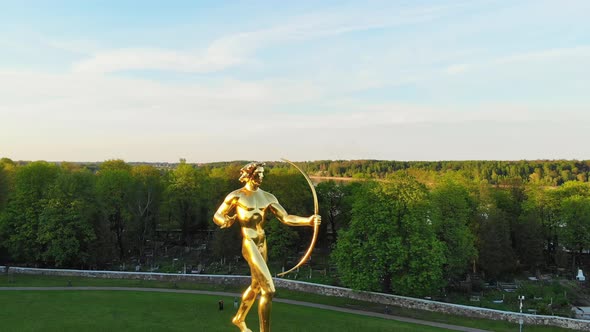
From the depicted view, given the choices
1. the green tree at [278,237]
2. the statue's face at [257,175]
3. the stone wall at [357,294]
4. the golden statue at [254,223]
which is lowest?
the stone wall at [357,294]

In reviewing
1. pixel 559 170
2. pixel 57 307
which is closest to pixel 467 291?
pixel 57 307

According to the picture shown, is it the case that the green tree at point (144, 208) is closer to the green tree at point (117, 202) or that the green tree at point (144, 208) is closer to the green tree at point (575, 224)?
the green tree at point (117, 202)

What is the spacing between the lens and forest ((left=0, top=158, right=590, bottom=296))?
119 ft

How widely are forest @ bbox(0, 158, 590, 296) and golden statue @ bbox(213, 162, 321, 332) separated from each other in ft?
76.0

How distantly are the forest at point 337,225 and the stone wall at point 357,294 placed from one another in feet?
3.77

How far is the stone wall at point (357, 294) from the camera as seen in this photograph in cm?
Answer: 3156

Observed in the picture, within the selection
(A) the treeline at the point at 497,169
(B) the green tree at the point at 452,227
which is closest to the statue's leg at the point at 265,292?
(B) the green tree at the point at 452,227

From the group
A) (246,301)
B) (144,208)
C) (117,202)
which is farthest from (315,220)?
(144,208)

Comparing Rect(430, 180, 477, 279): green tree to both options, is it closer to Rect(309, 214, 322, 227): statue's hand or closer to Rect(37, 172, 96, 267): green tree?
Rect(309, 214, 322, 227): statue's hand

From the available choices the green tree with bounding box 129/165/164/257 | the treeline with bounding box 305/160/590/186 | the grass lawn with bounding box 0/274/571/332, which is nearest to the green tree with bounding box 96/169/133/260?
the green tree with bounding box 129/165/164/257

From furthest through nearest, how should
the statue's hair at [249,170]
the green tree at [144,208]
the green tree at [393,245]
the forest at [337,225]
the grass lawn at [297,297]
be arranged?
the green tree at [144,208] < the forest at [337,225] < the green tree at [393,245] < the grass lawn at [297,297] < the statue's hair at [249,170]

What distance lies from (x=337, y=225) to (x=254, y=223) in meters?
50.2

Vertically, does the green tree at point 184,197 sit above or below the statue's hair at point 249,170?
below

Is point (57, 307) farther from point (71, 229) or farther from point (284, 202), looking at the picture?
point (284, 202)
